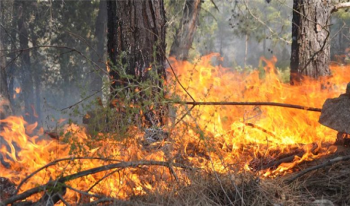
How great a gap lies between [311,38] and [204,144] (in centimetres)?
279

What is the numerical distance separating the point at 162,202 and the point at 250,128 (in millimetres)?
2195

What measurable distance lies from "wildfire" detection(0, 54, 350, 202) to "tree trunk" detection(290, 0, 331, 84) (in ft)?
0.81

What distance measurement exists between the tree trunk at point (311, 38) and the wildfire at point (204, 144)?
25cm

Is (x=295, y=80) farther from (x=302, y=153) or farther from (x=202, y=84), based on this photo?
(x=302, y=153)

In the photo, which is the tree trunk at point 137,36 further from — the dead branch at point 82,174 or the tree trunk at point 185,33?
the tree trunk at point 185,33

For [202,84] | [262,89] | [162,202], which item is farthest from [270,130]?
[162,202]

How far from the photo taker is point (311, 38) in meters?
5.62

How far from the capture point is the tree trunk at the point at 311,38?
18.1 feet

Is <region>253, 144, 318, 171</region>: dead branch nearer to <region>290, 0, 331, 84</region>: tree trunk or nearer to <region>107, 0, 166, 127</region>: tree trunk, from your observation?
<region>107, 0, 166, 127</region>: tree trunk

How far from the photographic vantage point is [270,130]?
4711mm

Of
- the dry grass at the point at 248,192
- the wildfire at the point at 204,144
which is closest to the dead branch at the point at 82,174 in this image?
the wildfire at the point at 204,144

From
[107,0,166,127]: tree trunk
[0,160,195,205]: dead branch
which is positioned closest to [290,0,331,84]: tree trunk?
[107,0,166,127]: tree trunk

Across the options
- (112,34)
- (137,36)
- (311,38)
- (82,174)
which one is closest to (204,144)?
(82,174)

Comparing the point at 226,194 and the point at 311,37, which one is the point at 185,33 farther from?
the point at 226,194
